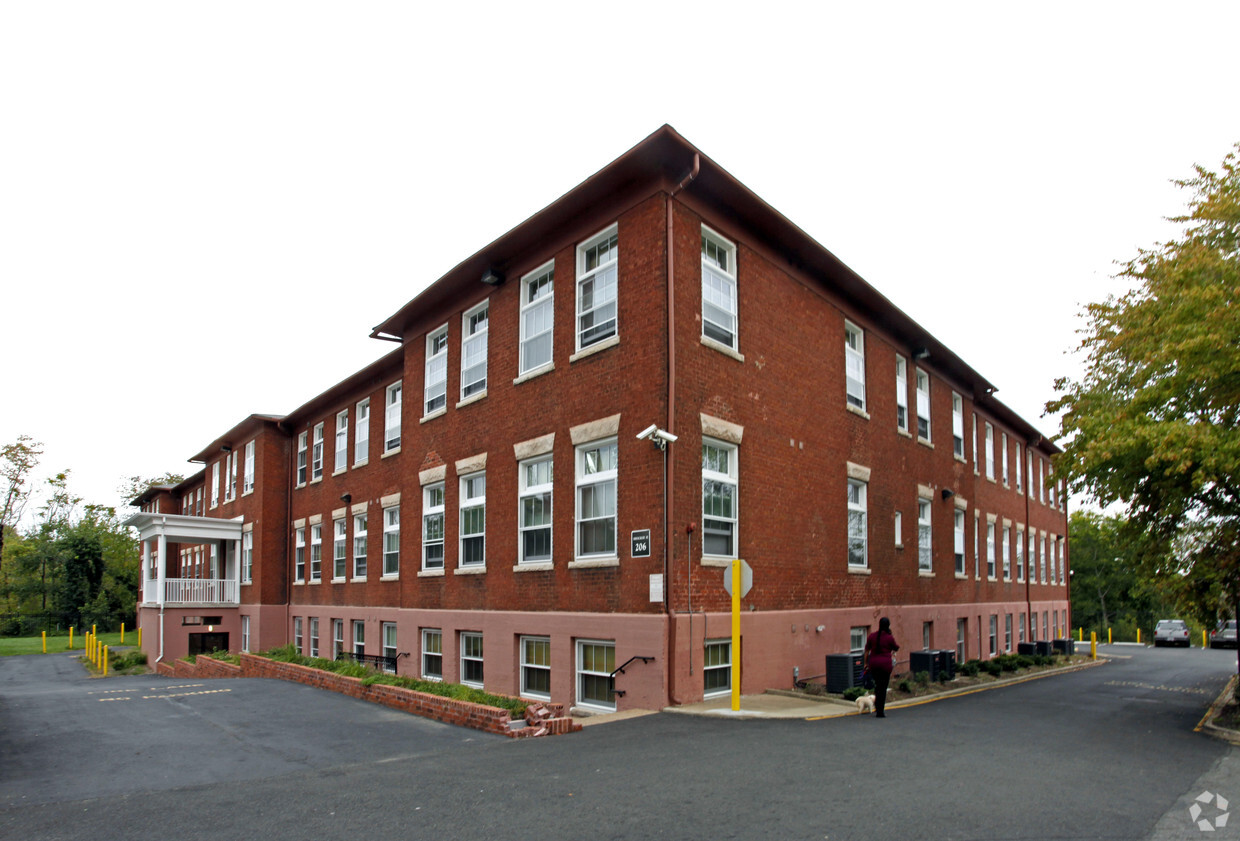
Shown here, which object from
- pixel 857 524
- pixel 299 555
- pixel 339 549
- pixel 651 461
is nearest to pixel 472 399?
pixel 651 461

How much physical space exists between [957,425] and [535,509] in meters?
16.2

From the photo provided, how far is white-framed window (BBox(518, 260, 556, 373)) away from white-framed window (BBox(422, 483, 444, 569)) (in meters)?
4.90

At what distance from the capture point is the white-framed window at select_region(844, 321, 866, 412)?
815 inches

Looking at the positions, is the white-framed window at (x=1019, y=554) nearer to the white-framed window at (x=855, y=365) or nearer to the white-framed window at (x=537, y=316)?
the white-framed window at (x=855, y=365)

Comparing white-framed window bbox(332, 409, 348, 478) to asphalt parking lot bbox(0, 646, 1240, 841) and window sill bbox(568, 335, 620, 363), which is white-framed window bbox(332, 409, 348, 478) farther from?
window sill bbox(568, 335, 620, 363)

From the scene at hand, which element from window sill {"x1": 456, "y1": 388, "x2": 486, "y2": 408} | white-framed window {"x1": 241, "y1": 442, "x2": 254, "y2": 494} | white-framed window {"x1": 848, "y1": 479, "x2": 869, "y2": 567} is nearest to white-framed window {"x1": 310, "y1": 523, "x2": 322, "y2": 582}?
white-framed window {"x1": 241, "y1": 442, "x2": 254, "y2": 494}

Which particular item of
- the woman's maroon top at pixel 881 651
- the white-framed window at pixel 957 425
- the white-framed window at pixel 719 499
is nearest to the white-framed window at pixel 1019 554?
the white-framed window at pixel 957 425

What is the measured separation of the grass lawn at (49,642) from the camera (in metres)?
48.3

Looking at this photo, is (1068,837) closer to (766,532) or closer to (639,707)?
(639,707)

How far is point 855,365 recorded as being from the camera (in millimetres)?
21203

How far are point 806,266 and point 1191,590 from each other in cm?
917

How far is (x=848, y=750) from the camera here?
10.3 m

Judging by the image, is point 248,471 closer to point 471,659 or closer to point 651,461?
point 471,659

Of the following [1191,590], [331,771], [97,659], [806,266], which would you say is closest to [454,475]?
[806,266]
